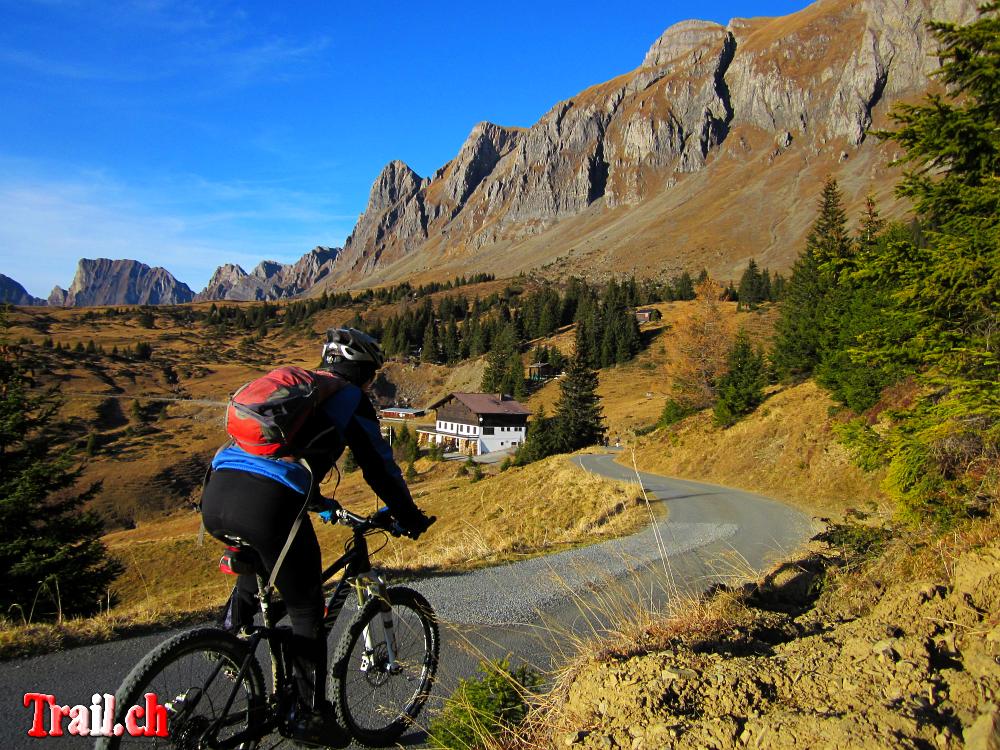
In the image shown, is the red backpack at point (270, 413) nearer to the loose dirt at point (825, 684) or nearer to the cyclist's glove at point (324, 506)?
the cyclist's glove at point (324, 506)

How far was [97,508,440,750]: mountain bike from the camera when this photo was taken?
2570mm

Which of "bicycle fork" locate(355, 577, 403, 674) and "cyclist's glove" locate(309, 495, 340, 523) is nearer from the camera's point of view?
"cyclist's glove" locate(309, 495, 340, 523)

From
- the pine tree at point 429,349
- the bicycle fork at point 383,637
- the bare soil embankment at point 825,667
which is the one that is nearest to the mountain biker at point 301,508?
the bicycle fork at point 383,637

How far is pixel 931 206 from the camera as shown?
8984 millimetres

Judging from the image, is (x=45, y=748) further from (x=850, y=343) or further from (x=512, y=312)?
(x=512, y=312)

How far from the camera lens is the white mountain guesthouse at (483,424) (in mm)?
69562

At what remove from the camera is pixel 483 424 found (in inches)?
2746

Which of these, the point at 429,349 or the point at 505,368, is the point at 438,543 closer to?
the point at 505,368

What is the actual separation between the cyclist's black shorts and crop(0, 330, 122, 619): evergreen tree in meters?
10.4

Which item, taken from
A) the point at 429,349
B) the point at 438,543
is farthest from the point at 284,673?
the point at 429,349

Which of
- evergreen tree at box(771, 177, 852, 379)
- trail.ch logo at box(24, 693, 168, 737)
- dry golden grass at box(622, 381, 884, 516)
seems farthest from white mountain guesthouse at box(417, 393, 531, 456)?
trail.ch logo at box(24, 693, 168, 737)

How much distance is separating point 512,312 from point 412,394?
3448cm

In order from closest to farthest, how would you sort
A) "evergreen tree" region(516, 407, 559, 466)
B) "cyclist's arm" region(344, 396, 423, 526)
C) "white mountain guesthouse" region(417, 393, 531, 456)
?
"cyclist's arm" region(344, 396, 423, 526)
"evergreen tree" region(516, 407, 559, 466)
"white mountain guesthouse" region(417, 393, 531, 456)

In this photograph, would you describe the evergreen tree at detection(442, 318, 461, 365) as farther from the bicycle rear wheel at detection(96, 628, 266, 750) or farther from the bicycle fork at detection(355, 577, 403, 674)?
the bicycle rear wheel at detection(96, 628, 266, 750)
